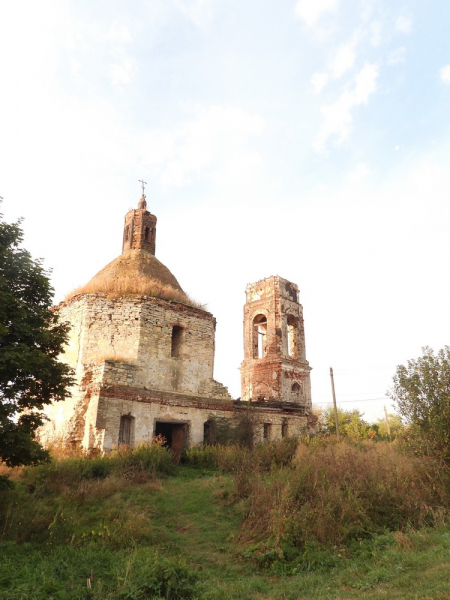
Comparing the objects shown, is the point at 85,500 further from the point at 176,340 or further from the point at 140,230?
the point at 140,230

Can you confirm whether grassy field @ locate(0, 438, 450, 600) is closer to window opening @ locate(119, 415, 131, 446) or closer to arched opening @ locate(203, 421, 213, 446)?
window opening @ locate(119, 415, 131, 446)

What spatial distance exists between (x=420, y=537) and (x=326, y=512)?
1669 millimetres

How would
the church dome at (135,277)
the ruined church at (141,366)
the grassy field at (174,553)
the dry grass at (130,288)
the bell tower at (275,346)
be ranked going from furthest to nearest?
the bell tower at (275,346)
the church dome at (135,277)
the dry grass at (130,288)
the ruined church at (141,366)
the grassy field at (174,553)

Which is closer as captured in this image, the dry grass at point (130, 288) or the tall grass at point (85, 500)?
the tall grass at point (85, 500)

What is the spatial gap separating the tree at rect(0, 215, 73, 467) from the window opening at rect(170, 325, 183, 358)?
7.94 meters

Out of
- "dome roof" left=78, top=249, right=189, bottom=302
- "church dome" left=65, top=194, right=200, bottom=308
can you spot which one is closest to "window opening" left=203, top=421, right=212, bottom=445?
"church dome" left=65, top=194, right=200, bottom=308

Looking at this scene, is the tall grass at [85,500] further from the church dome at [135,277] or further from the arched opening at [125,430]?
the church dome at [135,277]

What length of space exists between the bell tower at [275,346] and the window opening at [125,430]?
37.0 ft

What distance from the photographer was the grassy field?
5492 mm

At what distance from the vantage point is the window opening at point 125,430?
1396cm

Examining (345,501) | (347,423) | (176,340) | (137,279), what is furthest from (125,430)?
(347,423)

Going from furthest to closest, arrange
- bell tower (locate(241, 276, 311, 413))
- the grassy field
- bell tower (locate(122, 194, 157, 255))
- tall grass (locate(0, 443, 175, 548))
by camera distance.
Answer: bell tower (locate(241, 276, 311, 413))
bell tower (locate(122, 194, 157, 255))
tall grass (locate(0, 443, 175, 548))
the grassy field

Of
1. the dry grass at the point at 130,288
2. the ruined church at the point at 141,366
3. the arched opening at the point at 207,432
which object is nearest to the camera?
the ruined church at the point at 141,366

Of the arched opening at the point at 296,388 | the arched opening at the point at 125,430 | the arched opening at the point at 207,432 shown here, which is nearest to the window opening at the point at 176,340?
the arched opening at the point at 207,432
